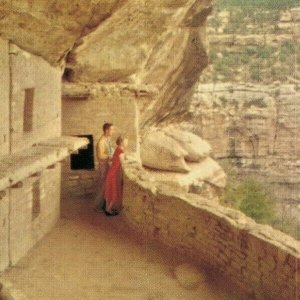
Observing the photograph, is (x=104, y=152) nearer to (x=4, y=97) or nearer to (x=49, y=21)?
(x=4, y=97)

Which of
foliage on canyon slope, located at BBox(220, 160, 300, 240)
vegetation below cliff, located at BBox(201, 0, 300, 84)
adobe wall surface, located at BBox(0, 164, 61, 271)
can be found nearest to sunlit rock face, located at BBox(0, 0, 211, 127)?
adobe wall surface, located at BBox(0, 164, 61, 271)

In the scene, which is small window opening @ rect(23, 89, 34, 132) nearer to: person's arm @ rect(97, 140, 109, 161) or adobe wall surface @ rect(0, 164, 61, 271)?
adobe wall surface @ rect(0, 164, 61, 271)

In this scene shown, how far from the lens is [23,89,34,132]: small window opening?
7438 millimetres

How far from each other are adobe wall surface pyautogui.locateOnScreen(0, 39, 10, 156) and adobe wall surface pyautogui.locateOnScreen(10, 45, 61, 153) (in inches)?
4.8

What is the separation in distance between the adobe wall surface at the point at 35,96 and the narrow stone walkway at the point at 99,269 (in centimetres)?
131

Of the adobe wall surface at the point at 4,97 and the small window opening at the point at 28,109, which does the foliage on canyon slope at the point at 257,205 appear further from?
the adobe wall surface at the point at 4,97

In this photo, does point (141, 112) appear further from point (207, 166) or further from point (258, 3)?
point (258, 3)

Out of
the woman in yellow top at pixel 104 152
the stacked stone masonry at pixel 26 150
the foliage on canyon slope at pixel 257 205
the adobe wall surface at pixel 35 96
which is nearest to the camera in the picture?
the stacked stone masonry at pixel 26 150

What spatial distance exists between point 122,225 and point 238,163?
2394cm

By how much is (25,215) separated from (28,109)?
1.26 m

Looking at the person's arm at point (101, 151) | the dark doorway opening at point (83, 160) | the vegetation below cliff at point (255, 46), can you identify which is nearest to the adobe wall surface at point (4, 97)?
the person's arm at point (101, 151)

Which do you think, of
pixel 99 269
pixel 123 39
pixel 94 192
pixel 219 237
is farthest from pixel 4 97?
pixel 94 192

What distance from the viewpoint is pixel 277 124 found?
32.2m

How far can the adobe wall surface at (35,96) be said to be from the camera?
6.80 meters
